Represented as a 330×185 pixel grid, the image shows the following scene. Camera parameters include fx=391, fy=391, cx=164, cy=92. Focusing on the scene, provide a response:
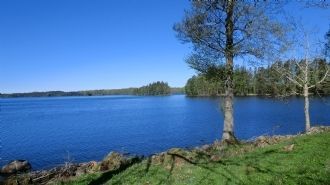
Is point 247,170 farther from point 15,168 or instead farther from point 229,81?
point 15,168

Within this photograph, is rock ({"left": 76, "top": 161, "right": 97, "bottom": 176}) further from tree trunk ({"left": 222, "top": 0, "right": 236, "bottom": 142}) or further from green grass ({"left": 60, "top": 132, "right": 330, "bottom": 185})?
tree trunk ({"left": 222, "top": 0, "right": 236, "bottom": 142})

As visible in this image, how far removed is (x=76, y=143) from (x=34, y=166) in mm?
15100

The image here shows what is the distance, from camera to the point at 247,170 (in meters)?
14.5

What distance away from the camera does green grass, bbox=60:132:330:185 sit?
13.1 meters

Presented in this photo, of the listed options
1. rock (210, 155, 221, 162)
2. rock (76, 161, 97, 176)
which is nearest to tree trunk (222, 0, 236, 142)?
rock (210, 155, 221, 162)

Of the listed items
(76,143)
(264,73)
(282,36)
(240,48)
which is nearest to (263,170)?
(240,48)

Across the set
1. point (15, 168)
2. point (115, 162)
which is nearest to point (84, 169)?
point (115, 162)

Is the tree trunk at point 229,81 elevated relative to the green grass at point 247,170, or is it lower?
elevated

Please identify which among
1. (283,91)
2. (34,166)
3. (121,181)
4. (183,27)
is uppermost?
(183,27)

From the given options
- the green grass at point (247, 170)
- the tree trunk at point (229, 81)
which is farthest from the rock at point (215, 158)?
the tree trunk at point (229, 81)

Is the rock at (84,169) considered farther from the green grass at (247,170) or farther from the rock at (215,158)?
the rock at (215,158)

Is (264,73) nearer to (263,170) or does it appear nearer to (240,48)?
(240,48)

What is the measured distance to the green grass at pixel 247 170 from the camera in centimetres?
1311

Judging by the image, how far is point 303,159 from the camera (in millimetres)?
15648
